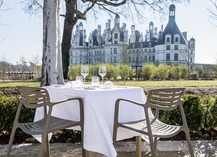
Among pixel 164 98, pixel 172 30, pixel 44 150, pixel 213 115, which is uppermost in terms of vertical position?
pixel 172 30

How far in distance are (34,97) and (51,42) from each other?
2069mm

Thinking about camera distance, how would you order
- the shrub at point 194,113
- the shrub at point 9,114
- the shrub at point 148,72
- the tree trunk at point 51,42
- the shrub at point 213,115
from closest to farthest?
the shrub at point 9,114
the shrub at point 194,113
the shrub at point 213,115
the tree trunk at point 51,42
the shrub at point 148,72

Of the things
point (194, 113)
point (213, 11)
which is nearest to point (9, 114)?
point (194, 113)

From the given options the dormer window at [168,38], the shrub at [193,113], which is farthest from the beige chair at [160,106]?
the dormer window at [168,38]

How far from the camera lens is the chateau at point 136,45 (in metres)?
46.5

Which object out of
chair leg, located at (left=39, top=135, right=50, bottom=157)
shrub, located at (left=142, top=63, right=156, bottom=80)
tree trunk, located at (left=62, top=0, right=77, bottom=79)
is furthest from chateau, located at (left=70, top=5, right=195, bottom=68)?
chair leg, located at (left=39, top=135, right=50, bottom=157)

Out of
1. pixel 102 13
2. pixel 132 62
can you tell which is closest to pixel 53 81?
pixel 102 13

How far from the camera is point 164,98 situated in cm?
217

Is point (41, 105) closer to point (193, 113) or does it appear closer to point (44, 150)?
point (44, 150)

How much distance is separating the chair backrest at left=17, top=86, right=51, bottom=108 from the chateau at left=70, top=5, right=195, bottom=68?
40008 millimetres

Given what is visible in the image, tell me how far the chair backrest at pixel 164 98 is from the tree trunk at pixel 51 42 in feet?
7.84

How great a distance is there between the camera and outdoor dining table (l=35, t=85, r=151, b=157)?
7.14 ft

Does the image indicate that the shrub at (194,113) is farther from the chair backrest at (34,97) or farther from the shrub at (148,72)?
the shrub at (148,72)

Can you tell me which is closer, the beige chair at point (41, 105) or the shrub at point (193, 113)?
the beige chair at point (41, 105)
